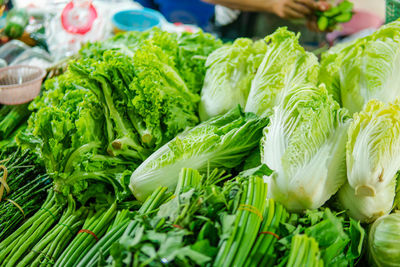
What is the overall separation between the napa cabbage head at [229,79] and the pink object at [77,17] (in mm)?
2277

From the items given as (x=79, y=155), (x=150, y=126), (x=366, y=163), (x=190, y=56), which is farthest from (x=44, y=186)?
(x=366, y=163)

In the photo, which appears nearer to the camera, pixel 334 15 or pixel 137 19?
pixel 334 15

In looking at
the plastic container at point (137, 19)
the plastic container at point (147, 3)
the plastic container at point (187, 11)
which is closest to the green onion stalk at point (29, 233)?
the plastic container at point (137, 19)

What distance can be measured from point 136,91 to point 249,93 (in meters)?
0.76

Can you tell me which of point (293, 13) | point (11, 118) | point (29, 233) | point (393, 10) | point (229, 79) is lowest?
point (29, 233)

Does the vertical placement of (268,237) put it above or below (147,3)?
below

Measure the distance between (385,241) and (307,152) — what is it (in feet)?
1.73

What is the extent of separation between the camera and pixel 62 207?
6.98 ft

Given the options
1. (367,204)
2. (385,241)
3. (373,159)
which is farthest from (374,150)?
(385,241)

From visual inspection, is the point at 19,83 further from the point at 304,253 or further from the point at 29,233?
the point at 304,253

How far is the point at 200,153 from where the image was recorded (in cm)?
193

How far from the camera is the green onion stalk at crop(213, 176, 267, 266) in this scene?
1.32m

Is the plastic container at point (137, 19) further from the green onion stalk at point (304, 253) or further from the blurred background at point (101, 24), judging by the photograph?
the green onion stalk at point (304, 253)

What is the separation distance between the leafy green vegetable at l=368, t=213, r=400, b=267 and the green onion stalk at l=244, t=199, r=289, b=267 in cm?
43
